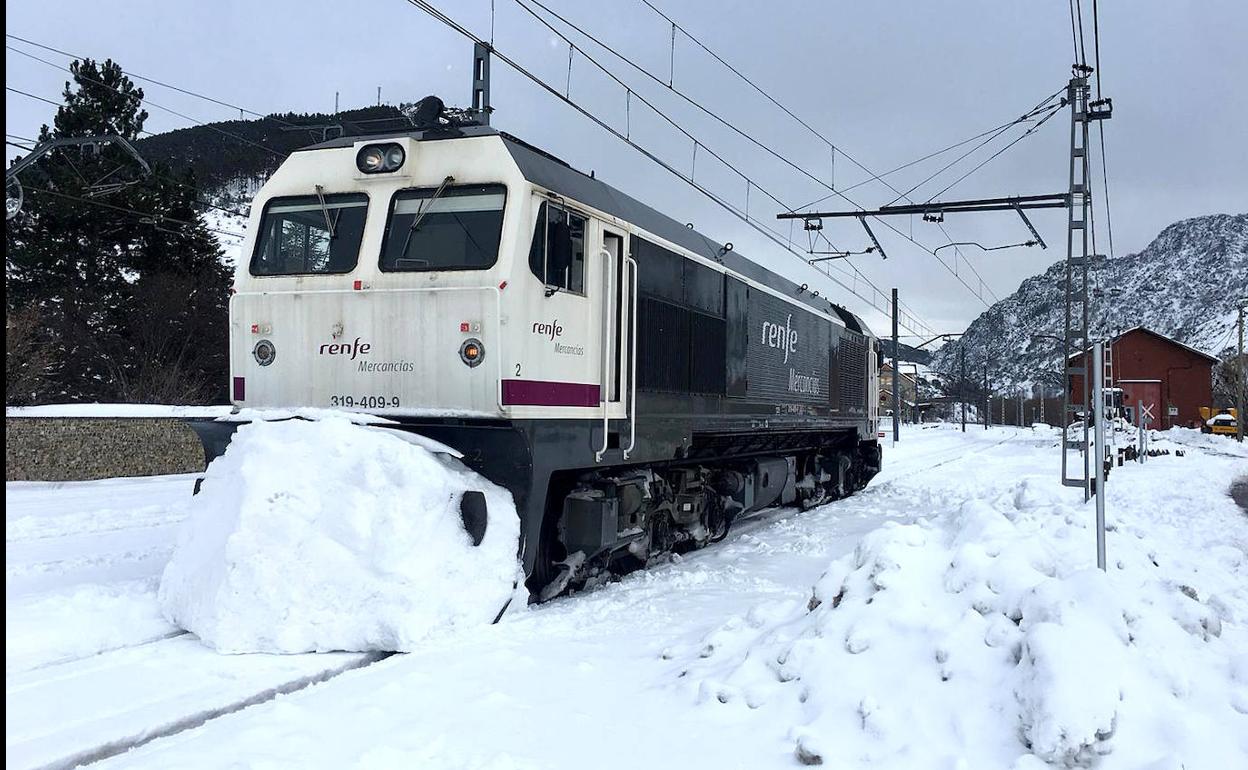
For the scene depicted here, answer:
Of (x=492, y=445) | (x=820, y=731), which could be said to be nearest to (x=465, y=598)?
(x=492, y=445)

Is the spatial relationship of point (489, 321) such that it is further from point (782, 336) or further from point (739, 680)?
point (782, 336)

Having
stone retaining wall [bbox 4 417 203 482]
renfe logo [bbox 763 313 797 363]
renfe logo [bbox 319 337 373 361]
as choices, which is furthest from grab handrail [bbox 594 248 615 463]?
stone retaining wall [bbox 4 417 203 482]

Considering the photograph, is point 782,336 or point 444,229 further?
point 782,336

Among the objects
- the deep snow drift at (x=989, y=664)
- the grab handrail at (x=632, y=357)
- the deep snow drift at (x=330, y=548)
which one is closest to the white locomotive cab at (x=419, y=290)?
the grab handrail at (x=632, y=357)

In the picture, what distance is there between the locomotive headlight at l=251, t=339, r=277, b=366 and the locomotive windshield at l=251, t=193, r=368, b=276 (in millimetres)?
585

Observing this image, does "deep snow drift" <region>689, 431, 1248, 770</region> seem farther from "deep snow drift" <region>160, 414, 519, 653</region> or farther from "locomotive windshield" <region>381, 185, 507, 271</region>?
"locomotive windshield" <region>381, 185, 507, 271</region>

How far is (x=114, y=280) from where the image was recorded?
28141 millimetres

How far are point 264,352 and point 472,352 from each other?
1916 millimetres

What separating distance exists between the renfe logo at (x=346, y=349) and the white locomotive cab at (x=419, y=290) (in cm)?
1

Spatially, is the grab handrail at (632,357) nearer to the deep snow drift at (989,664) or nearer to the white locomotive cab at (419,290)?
the white locomotive cab at (419,290)

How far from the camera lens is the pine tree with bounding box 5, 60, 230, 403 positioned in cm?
2638

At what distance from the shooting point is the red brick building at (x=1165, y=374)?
63406 millimetres

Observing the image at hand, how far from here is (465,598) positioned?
6.09m

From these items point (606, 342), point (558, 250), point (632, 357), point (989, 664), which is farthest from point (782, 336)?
point (989, 664)
